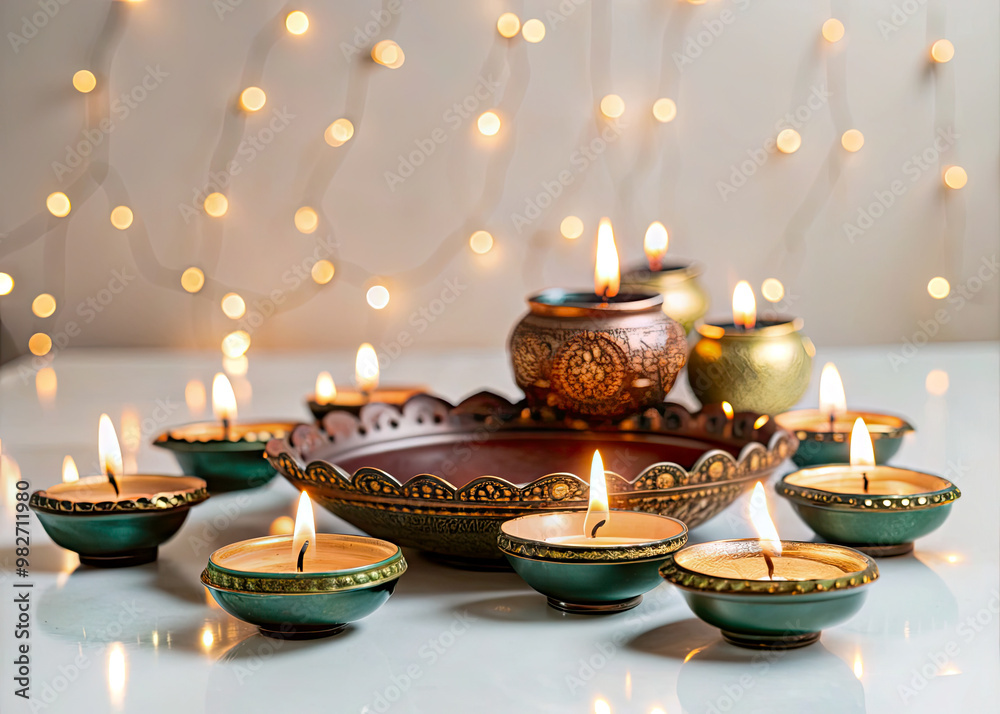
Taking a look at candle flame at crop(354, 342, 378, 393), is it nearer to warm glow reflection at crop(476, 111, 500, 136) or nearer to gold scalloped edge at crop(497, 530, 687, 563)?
gold scalloped edge at crop(497, 530, 687, 563)

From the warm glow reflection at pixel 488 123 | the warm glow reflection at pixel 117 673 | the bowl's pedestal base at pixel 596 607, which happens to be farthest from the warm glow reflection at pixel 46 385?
the bowl's pedestal base at pixel 596 607

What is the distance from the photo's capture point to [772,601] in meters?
0.60

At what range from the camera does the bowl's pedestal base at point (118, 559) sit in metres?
0.82

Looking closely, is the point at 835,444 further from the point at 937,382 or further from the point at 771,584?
the point at 937,382

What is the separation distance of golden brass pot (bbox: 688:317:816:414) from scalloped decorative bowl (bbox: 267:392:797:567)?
0.25ft

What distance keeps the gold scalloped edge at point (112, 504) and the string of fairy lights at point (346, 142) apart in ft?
3.59

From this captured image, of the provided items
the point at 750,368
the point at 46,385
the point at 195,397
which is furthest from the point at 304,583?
the point at 46,385

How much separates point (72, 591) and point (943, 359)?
1.43m

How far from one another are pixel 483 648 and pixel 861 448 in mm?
368

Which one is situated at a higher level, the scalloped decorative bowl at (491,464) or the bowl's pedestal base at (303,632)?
the scalloped decorative bowl at (491,464)

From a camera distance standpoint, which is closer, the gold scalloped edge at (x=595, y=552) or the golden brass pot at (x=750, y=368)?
the gold scalloped edge at (x=595, y=552)

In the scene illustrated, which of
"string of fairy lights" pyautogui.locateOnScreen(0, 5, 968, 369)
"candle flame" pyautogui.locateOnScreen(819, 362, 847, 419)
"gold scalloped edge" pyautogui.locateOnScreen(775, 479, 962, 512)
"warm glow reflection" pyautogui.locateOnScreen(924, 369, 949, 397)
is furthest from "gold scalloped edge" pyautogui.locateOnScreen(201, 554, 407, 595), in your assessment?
"string of fairy lights" pyautogui.locateOnScreen(0, 5, 968, 369)

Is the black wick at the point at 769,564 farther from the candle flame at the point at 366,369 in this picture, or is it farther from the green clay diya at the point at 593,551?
the candle flame at the point at 366,369

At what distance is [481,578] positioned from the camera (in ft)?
2.57
